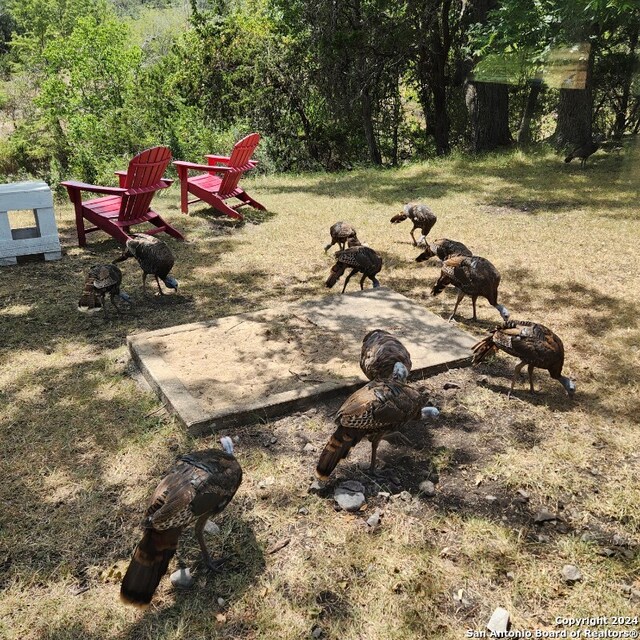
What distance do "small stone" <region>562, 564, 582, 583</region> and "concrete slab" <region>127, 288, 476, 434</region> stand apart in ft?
6.97

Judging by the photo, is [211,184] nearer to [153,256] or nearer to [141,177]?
[141,177]

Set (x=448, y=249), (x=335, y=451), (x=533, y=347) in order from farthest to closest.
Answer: (x=448, y=249) < (x=533, y=347) < (x=335, y=451)

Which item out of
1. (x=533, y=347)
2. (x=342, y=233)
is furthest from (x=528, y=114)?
(x=533, y=347)

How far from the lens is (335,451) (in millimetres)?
3594

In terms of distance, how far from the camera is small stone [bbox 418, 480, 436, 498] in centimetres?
371

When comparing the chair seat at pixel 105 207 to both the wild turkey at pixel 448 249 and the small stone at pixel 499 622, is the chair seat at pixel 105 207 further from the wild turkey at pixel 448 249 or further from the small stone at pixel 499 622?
the small stone at pixel 499 622

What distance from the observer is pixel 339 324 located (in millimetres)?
5941

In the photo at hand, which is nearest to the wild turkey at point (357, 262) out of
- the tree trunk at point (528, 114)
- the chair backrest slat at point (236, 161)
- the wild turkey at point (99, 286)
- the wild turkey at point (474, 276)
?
the wild turkey at point (474, 276)

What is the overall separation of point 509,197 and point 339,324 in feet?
23.2

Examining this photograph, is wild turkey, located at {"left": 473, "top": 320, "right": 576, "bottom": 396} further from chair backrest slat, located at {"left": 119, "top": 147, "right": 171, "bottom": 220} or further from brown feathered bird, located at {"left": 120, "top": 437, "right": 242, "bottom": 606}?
chair backrest slat, located at {"left": 119, "top": 147, "right": 171, "bottom": 220}

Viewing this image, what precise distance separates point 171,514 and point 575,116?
14823 millimetres

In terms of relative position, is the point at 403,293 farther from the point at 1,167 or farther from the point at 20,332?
the point at 1,167

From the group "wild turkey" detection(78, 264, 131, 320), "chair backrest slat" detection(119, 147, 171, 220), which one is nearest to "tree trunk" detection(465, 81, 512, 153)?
"chair backrest slat" detection(119, 147, 171, 220)

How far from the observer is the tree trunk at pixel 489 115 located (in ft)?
51.6
